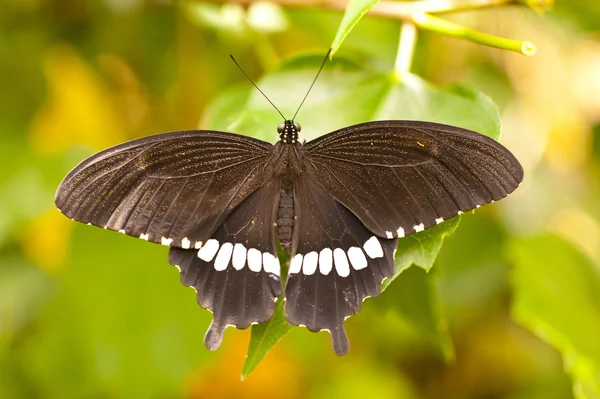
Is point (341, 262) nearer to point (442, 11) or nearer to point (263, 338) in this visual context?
point (263, 338)

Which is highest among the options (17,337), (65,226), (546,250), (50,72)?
(50,72)

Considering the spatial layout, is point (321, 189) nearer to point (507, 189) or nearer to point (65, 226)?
point (507, 189)

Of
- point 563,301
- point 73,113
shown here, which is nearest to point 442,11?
point 563,301

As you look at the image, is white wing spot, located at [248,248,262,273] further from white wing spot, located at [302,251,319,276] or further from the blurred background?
the blurred background

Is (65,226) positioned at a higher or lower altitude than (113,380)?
higher

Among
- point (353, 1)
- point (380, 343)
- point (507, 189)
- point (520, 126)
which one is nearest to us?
point (353, 1)

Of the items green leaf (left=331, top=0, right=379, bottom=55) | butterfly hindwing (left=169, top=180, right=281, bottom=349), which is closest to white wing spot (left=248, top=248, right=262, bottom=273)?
butterfly hindwing (left=169, top=180, right=281, bottom=349)

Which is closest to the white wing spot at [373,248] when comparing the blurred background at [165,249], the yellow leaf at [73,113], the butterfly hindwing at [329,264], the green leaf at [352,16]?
the butterfly hindwing at [329,264]

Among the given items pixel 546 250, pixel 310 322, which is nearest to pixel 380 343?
pixel 546 250
